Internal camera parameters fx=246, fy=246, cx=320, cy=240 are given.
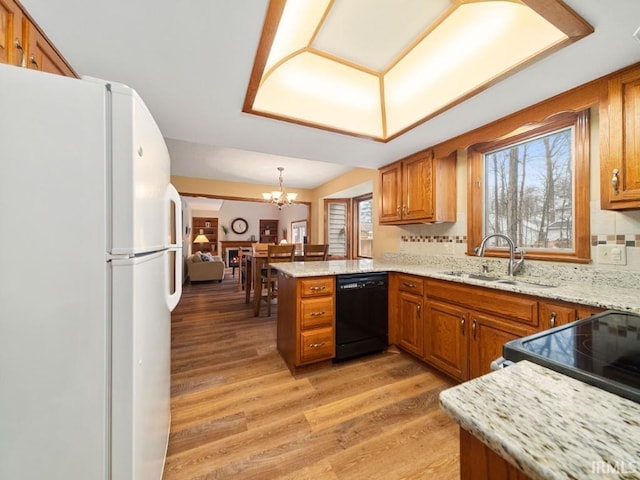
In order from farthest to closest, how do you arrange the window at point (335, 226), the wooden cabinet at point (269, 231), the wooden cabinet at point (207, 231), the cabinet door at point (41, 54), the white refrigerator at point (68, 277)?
1. the wooden cabinet at point (269, 231)
2. the wooden cabinet at point (207, 231)
3. the window at point (335, 226)
4. the cabinet door at point (41, 54)
5. the white refrigerator at point (68, 277)

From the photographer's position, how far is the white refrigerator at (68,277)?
67 centimetres

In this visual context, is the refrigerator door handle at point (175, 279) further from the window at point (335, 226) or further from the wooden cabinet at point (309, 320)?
the window at point (335, 226)

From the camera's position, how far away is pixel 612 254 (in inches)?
61.0

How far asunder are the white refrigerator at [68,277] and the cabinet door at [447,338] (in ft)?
6.46

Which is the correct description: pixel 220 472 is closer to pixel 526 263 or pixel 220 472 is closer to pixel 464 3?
pixel 526 263

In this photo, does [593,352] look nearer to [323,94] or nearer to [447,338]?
[447,338]

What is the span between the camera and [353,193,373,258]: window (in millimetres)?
4715

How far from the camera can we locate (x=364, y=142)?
245 centimetres

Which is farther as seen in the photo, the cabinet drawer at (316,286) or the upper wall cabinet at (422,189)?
the upper wall cabinet at (422,189)

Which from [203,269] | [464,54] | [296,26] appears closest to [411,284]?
[464,54]

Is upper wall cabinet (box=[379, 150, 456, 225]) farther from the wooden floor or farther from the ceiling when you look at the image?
the wooden floor

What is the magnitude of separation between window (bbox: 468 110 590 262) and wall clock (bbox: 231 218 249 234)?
957cm

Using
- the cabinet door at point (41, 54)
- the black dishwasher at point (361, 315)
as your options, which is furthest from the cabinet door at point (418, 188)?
the cabinet door at point (41, 54)

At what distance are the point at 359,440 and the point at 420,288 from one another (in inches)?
49.6
